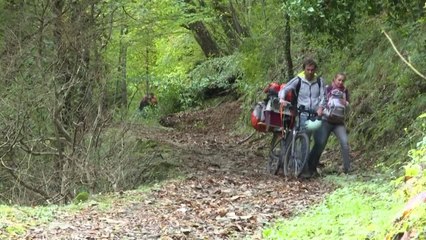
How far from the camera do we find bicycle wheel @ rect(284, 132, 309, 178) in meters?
10.4

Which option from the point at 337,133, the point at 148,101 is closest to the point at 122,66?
the point at 337,133

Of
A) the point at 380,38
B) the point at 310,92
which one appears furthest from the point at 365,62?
the point at 310,92

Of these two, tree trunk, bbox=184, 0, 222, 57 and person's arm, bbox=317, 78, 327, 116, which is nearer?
person's arm, bbox=317, 78, 327, 116

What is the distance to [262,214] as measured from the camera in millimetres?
7613

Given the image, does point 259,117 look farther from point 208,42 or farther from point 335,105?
point 208,42

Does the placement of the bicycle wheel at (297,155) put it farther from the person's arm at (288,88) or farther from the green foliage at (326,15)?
the green foliage at (326,15)

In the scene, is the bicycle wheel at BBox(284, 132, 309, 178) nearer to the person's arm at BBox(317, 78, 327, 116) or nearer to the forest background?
the person's arm at BBox(317, 78, 327, 116)

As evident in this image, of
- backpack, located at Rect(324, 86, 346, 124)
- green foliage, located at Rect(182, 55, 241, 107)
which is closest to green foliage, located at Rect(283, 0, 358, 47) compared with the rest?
backpack, located at Rect(324, 86, 346, 124)

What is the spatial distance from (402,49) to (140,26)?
7.08 m

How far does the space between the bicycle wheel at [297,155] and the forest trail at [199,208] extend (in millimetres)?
220

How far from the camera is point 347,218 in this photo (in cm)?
596

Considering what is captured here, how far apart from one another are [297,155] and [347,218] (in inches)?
181

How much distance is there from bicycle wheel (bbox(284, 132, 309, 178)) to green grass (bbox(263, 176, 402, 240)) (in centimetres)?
217

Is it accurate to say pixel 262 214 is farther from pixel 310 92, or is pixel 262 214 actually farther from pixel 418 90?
pixel 418 90
